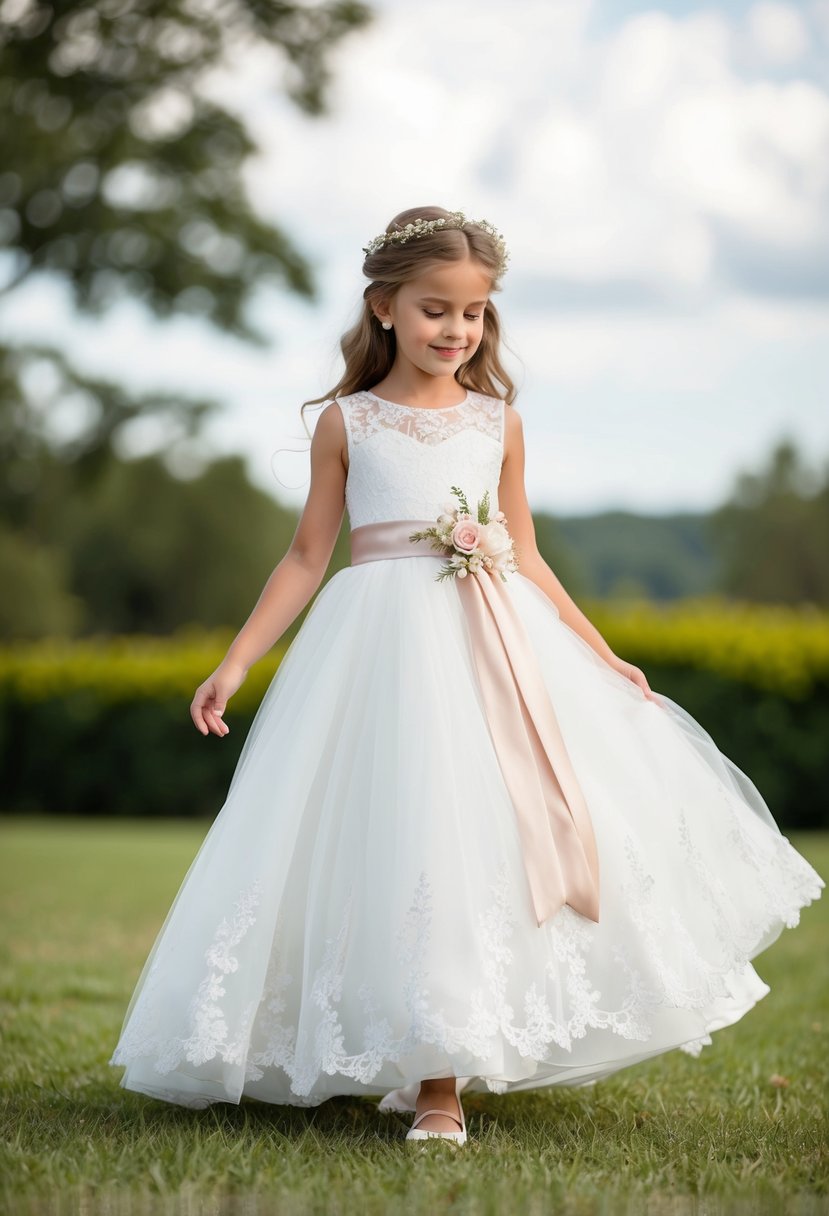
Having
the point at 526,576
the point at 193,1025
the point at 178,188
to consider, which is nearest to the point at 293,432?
the point at 526,576

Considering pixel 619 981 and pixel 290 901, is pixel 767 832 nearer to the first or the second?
pixel 619 981

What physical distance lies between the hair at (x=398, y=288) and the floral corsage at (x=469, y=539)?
49 centimetres

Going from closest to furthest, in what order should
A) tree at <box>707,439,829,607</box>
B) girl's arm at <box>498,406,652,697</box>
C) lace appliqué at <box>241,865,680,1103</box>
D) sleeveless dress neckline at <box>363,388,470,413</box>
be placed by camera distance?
1. lace appliqué at <box>241,865,680,1103</box>
2. sleeveless dress neckline at <box>363,388,470,413</box>
3. girl's arm at <box>498,406,652,697</box>
4. tree at <box>707,439,829,607</box>

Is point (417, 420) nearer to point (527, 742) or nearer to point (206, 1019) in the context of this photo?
point (527, 742)

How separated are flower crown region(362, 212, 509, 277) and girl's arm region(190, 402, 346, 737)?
46 cm

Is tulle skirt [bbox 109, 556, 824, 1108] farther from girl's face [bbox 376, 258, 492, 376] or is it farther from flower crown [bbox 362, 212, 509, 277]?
flower crown [bbox 362, 212, 509, 277]

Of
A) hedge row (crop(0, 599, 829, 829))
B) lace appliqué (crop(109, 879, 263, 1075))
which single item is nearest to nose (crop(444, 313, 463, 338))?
lace appliqué (crop(109, 879, 263, 1075))

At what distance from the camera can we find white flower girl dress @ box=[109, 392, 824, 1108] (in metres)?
2.85

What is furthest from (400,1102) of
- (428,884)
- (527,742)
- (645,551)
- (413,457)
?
(645,551)

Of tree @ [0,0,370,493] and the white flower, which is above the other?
tree @ [0,0,370,493]

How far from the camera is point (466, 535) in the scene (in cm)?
330

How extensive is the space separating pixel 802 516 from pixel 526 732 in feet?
164

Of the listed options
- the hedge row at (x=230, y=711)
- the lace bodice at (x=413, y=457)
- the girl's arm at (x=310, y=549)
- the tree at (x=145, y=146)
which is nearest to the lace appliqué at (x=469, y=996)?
the girl's arm at (x=310, y=549)

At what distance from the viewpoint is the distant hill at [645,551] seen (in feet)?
179
